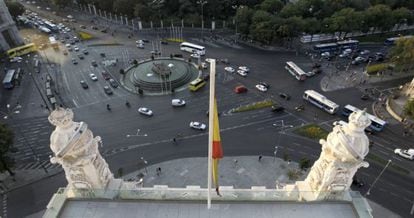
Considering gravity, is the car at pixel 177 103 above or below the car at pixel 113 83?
below

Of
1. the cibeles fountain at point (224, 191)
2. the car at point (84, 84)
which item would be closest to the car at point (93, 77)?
the car at point (84, 84)

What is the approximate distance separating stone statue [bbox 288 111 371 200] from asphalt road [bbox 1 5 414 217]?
129 ft

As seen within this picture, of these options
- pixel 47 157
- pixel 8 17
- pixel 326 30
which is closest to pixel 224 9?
pixel 326 30

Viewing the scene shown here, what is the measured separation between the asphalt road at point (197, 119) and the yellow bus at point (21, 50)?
74.5ft

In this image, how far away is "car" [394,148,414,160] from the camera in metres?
71.1

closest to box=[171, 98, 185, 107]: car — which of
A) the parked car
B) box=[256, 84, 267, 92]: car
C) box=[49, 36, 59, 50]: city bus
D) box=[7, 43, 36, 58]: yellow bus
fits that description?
the parked car

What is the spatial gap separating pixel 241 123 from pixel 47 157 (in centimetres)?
4921

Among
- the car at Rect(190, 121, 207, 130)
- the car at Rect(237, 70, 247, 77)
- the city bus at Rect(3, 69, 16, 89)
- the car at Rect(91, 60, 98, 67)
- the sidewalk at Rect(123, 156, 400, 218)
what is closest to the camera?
the sidewalk at Rect(123, 156, 400, 218)

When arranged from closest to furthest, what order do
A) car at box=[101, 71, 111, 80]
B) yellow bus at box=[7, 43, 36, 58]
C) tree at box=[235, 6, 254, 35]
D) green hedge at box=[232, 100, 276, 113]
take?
green hedge at box=[232, 100, 276, 113] < car at box=[101, 71, 111, 80] < yellow bus at box=[7, 43, 36, 58] < tree at box=[235, 6, 254, 35]

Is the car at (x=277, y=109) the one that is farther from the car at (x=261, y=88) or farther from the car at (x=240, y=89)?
the car at (x=240, y=89)

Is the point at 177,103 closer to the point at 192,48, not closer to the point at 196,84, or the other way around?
the point at 196,84

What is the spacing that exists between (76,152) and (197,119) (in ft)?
187

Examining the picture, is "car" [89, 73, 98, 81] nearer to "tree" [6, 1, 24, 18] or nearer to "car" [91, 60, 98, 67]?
"car" [91, 60, 98, 67]

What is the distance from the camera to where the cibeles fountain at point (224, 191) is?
89.8 feet
